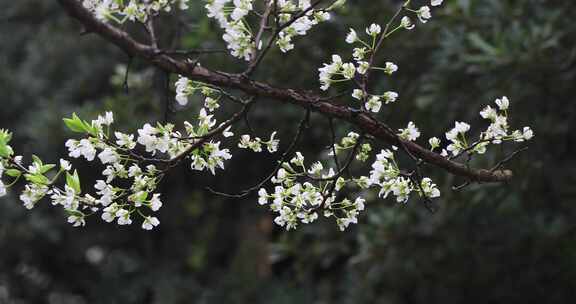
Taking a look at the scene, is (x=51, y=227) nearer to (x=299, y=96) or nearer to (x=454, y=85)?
(x=454, y=85)

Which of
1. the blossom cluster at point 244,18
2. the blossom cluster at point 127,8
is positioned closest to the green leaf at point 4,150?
the blossom cluster at point 127,8

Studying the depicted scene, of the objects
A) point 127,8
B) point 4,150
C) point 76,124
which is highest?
point 127,8

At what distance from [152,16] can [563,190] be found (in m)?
3.06

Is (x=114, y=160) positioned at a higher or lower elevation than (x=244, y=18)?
lower

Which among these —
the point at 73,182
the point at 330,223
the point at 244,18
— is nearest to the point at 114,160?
the point at 73,182

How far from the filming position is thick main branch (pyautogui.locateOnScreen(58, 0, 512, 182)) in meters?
1.40

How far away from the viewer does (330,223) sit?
14.4 ft

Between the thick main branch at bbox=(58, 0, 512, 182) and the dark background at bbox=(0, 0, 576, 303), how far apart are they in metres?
1.36

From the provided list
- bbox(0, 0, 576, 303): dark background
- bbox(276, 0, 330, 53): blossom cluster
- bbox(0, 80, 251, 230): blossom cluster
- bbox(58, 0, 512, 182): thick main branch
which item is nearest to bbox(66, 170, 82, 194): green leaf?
bbox(0, 80, 251, 230): blossom cluster

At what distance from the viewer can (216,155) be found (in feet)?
5.26

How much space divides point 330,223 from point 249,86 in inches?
116

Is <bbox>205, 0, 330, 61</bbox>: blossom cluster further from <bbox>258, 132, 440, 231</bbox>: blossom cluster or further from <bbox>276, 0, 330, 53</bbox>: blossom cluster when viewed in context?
<bbox>258, 132, 440, 231</bbox>: blossom cluster

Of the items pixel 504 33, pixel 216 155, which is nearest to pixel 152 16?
pixel 216 155

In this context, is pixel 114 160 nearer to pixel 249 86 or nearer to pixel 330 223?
pixel 249 86
